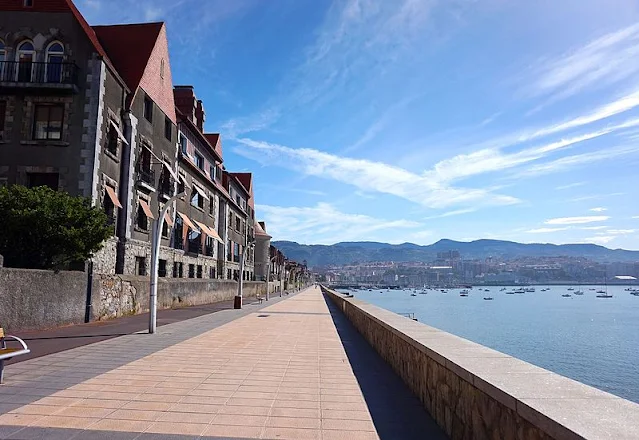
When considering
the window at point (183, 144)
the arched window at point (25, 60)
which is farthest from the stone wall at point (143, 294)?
the arched window at point (25, 60)

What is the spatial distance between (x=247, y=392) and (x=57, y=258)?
11.5m

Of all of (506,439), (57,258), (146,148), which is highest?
(146,148)

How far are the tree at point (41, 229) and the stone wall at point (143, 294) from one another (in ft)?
7.20

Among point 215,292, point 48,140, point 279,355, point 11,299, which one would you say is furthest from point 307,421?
point 215,292

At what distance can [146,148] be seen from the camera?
A: 25.8 metres

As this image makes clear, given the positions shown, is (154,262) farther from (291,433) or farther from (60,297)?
(291,433)

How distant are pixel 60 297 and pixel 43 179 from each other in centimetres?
765

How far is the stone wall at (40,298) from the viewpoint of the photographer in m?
12.7

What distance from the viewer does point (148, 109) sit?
26.5 meters

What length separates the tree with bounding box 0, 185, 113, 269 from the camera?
15.2m

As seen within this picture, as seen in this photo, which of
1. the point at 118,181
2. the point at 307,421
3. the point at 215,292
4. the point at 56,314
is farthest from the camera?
the point at 215,292

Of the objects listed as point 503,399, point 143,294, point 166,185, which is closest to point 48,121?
point 143,294

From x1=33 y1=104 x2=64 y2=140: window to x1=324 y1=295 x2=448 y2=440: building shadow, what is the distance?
17.0 meters

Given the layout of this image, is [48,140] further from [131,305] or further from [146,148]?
[131,305]
